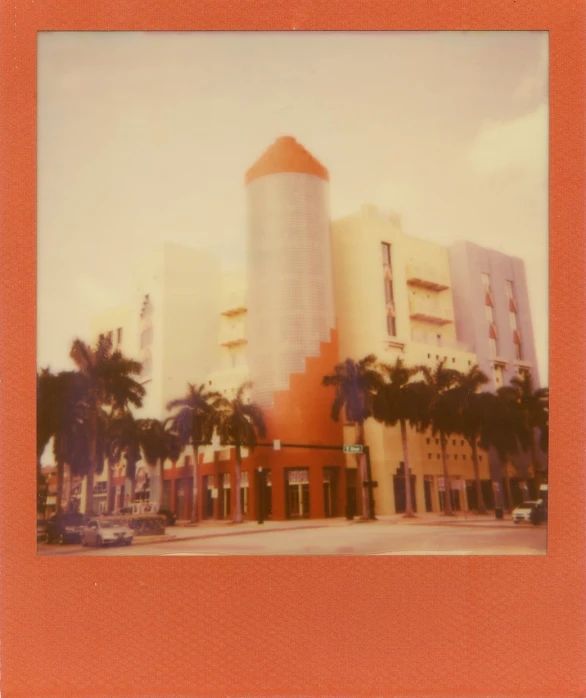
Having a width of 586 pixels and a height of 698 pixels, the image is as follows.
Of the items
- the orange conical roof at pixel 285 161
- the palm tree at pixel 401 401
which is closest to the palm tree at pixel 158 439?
the palm tree at pixel 401 401

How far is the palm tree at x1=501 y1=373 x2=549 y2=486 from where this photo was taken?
7.32m

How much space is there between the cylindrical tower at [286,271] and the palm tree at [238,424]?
156 millimetres

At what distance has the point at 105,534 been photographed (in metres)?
7.19

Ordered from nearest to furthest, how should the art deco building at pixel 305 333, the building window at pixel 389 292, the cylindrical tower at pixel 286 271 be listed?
the art deco building at pixel 305 333 → the cylindrical tower at pixel 286 271 → the building window at pixel 389 292

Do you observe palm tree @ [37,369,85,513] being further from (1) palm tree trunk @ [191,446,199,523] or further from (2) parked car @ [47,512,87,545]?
Answer: (1) palm tree trunk @ [191,446,199,523]

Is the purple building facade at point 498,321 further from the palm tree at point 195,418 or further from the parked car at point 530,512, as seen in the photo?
the palm tree at point 195,418

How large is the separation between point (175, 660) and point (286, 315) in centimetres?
359

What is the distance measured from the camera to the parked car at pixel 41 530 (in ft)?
23.4

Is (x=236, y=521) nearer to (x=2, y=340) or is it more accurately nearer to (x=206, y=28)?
(x=2, y=340)

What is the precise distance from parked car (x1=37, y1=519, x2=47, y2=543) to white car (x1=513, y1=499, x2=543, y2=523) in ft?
15.1

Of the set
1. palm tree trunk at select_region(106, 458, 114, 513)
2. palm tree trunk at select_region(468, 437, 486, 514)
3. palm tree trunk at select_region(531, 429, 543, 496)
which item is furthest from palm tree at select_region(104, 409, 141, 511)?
palm tree trunk at select_region(531, 429, 543, 496)

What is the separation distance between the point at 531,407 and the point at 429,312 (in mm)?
1481
